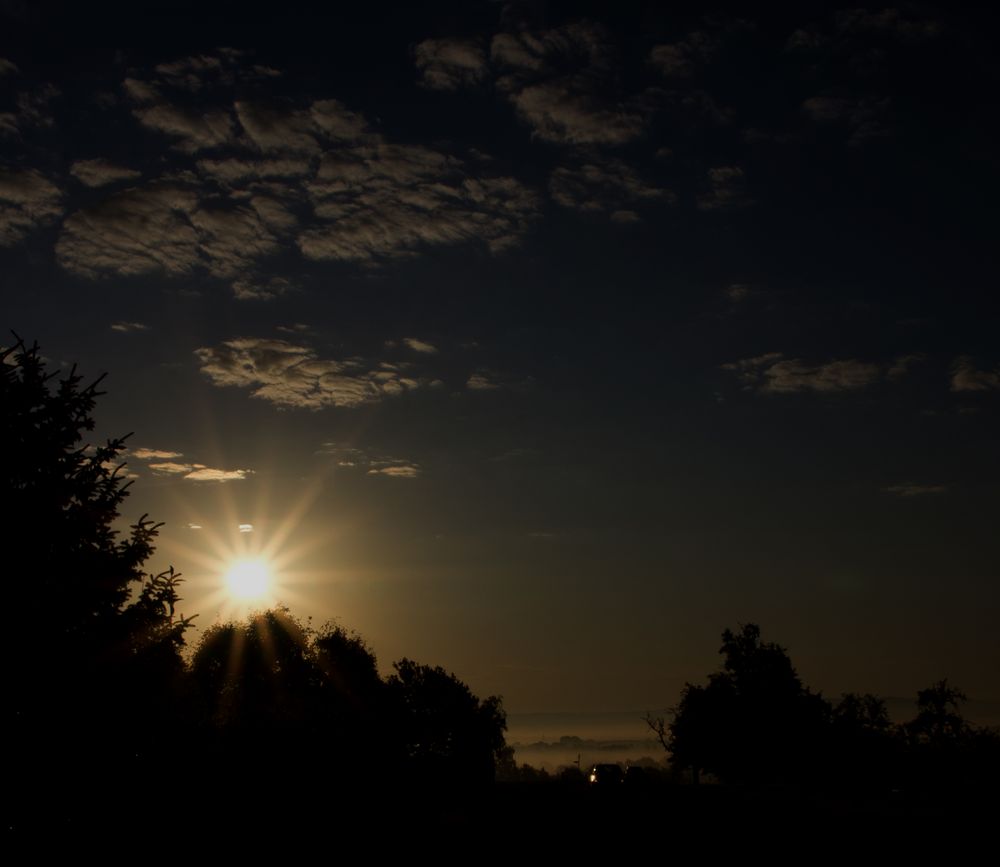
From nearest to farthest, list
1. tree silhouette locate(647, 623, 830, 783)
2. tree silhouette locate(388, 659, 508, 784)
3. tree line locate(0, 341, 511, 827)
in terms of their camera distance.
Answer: tree line locate(0, 341, 511, 827) < tree silhouette locate(647, 623, 830, 783) < tree silhouette locate(388, 659, 508, 784)

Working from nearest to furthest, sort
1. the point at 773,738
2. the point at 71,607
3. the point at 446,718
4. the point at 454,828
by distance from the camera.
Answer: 1. the point at 71,607
2. the point at 454,828
3. the point at 773,738
4. the point at 446,718

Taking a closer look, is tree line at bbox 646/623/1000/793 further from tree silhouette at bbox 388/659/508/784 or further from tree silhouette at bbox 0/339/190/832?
tree silhouette at bbox 0/339/190/832

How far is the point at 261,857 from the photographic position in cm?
2136

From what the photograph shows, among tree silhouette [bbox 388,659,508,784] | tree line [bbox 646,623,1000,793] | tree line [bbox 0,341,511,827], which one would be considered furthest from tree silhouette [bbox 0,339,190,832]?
tree silhouette [bbox 388,659,508,784]

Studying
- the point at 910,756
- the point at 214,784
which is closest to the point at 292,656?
the point at 214,784

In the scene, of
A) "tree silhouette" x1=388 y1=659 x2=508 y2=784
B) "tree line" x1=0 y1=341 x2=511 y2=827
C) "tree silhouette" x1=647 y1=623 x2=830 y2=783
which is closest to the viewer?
"tree line" x1=0 y1=341 x2=511 y2=827

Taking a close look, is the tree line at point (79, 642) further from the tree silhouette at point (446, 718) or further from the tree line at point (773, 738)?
the tree silhouette at point (446, 718)

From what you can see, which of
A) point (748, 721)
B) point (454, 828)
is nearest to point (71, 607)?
point (454, 828)

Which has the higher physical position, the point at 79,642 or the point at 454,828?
the point at 79,642

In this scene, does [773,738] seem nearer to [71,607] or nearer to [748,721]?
[748,721]

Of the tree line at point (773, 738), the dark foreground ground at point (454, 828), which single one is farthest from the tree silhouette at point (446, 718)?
the dark foreground ground at point (454, 828)

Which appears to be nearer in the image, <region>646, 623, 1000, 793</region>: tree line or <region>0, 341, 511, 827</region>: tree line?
<region>0, 341, 511, 827</region>: tree line

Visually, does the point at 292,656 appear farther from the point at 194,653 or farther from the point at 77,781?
the point at 77,781

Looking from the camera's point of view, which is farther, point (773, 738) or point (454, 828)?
point (773, 738)
